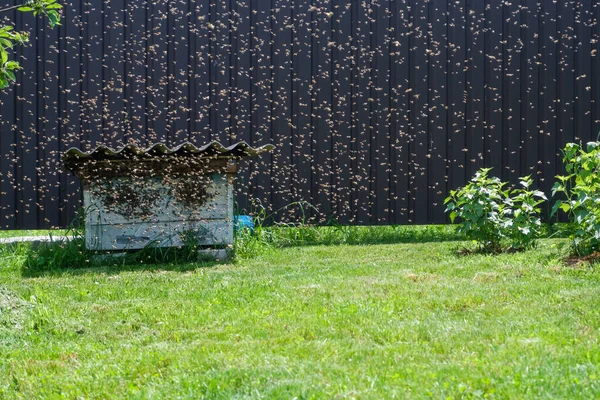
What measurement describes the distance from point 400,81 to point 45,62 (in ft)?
9.76

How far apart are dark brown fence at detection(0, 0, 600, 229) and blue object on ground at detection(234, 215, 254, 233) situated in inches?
7.5

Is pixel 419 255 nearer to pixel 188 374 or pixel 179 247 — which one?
pixel 179 247

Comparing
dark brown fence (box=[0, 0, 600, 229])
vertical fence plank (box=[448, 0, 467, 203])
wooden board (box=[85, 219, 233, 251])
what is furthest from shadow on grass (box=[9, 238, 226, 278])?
vertical fence plank (box=[448, 0, 467, 203])

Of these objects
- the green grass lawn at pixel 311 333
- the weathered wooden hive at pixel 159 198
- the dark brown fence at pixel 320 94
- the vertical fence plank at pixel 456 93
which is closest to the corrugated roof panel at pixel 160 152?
the weathered wooden hive at pixel 159 198

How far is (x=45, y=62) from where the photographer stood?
6.16 meters

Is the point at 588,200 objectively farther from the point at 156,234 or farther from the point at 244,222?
the point at 156,234

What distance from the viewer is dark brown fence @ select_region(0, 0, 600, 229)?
20.1ft

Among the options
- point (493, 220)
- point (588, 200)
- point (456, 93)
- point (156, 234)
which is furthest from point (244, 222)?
point (588, 200)

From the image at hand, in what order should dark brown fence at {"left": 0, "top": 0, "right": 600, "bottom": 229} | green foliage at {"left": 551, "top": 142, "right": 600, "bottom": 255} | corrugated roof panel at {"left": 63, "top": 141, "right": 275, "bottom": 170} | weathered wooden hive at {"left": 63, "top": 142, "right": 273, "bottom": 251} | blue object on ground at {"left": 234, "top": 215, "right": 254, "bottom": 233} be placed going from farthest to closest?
dark brown fence at {"left": 0, "top": 0, "right": 600, "bottom": 229}, blue object on ground at {"left": 234, "top": 215, "right": 254, "bottom": 233}, weathered wooden hive at {"left": 63, "top": 142, "right": 273, "bottom": 251}, corrugated roof panel at {"left": 63, "top": 141, "right": 275, "bottom": 170}, green foliage at {"left": 551, "top": 142, "right": 600, "bottom": 255}

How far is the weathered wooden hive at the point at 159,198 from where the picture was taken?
16.3ft

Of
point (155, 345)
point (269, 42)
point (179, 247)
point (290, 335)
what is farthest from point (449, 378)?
point (269, 42)

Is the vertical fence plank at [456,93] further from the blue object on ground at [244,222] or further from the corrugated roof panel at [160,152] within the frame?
the corrugated roof panel at [160,152]

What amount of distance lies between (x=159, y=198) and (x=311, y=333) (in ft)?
8.57

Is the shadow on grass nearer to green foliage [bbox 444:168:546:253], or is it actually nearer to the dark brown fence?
the dark brown fence
